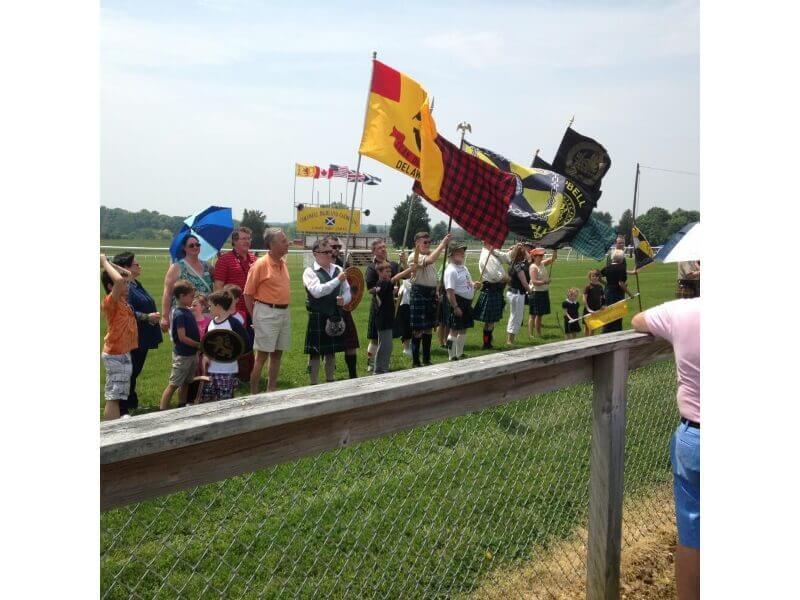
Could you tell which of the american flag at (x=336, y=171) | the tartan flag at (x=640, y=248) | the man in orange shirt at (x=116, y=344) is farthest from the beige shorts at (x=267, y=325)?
the american flag at (x=336, y=171)

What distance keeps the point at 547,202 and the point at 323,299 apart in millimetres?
3402

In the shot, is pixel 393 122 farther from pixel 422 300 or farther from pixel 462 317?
pixel 462 317

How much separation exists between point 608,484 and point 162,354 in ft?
28.5

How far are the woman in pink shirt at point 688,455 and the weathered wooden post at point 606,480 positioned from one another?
364 millimetres

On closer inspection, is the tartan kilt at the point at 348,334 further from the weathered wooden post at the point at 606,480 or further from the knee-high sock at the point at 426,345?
the weathered wooden post at the point at 606,480

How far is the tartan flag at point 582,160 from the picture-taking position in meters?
9.98

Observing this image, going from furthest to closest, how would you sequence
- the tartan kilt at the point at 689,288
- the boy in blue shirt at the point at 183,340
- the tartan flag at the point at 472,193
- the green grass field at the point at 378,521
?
1. the tartan flag at the point at 472,193
2. the boy in blue shirt at the point at 183,340
3. the green grass field at the point at 378,521
4. the tartan kilt at the point at 689,288

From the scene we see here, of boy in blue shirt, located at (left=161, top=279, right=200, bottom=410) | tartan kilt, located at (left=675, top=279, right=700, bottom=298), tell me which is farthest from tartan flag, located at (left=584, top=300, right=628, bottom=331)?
boy in blue shirt, located at (left=161, top=279, right=200, bottom=410)

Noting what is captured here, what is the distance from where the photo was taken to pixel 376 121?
6.86m

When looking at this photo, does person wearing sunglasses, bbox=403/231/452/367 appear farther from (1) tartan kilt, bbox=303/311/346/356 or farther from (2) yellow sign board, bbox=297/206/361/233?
(2) yellow sign board, bbox=297/206/361/233

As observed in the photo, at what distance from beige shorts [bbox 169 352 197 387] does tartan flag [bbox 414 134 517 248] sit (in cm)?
264

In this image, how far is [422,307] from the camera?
934 centimetres

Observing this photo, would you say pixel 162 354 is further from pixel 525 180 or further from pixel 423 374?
pixel 423 374

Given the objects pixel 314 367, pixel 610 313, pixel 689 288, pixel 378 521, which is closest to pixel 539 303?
pixel 314 367
